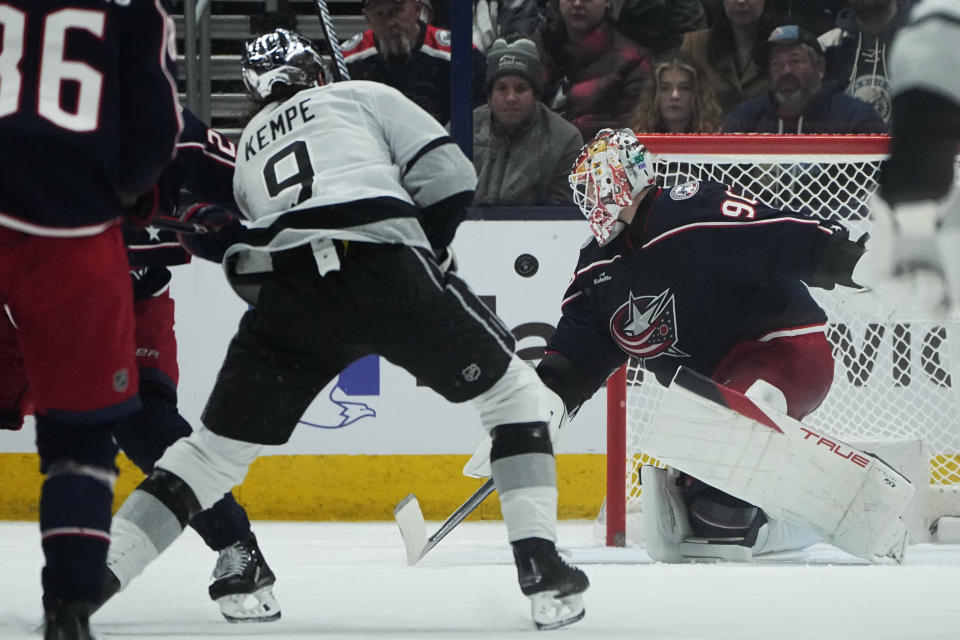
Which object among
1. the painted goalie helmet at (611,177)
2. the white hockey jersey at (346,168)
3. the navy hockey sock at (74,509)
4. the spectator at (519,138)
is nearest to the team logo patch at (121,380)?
the navy hockey sock at (74,509)

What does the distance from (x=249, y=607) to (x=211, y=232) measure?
725 millimetres

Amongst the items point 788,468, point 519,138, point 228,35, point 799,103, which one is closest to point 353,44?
point 519,138

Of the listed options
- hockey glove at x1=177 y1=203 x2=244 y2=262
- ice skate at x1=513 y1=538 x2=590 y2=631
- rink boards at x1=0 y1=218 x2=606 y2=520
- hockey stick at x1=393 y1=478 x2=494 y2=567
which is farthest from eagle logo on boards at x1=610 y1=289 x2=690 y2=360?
ice skate at x1=513 y1=538 x2=590 y2=631

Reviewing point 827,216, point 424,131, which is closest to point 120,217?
point 424,131

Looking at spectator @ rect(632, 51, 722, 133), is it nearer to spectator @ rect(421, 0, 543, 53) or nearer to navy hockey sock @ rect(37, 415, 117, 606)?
spectator @ rect(421, 0, 543, 53)

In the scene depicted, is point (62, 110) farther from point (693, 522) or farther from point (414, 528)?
point (693, 522)

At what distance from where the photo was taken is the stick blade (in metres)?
3.80

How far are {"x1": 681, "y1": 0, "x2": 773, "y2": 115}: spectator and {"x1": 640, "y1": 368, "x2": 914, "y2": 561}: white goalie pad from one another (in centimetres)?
229

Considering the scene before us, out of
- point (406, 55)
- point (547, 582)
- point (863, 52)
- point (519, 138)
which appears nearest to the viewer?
point (547, 582)

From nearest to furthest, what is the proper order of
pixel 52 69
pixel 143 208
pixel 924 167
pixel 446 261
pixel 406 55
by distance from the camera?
1. pixel 924 167
2. pixel 52 69
3. pixel 143 208
4. pixel 446 261
5. pixel 406 55

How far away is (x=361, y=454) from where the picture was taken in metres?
5.01

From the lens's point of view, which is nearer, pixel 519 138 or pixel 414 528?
pixel 414 528

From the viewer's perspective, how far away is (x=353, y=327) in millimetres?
2641

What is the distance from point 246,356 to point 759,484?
4.94ft
